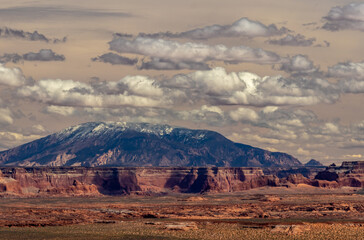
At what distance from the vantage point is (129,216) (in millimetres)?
186875

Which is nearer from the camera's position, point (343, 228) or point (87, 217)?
point (343, 228)

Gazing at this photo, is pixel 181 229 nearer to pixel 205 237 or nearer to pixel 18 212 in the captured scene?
pixel 205 237

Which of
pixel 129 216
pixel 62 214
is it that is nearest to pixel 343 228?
pixel 129 216

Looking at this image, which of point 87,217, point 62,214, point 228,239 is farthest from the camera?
point 62,214

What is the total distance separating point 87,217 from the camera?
17988 centimetres

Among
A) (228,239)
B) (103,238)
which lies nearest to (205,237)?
(228,239)

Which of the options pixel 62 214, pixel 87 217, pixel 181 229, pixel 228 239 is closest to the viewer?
pixel 228 239

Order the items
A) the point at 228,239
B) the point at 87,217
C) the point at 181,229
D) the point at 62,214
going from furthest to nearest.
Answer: the point at 62,214
the point at 87,217
the point at 181,229
the point at 228,239

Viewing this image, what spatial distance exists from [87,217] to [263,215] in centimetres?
4811

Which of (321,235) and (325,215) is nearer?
(321,235)

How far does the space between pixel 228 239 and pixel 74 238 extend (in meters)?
27.1

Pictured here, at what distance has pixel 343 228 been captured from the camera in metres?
147

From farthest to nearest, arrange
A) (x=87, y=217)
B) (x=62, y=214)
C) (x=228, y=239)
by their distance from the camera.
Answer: (x=62, y=214) < (x=87, y=217) < (x=228, y=239)

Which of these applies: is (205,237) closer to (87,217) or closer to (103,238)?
(103,238)
